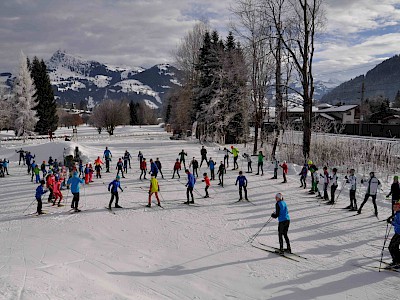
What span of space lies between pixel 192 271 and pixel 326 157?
717 inches

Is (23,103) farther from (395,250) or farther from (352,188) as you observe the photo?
(395,250)

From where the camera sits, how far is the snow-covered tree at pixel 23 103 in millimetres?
45616

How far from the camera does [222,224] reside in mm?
11641

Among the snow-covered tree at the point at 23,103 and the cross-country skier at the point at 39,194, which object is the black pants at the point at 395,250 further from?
the snow-covered tree at the point at 23,103

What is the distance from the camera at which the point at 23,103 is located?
151 ft

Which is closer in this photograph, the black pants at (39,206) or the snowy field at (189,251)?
the snowy field at (189,251)

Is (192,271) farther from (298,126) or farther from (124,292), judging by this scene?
(298,126)

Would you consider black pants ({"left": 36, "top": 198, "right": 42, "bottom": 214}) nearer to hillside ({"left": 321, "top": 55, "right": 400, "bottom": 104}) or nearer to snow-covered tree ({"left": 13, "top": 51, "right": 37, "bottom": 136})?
snow-covered tree ({"left": 13, "top": 51, "right": 37, "bottom": 136})

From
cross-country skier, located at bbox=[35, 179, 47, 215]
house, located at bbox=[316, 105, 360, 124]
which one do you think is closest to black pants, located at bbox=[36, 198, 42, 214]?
cross-country skier, located at bbox=[35, 179, 47, 215]

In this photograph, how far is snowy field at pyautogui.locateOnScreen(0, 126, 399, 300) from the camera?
7.02 metres

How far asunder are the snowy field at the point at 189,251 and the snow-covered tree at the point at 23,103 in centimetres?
3467

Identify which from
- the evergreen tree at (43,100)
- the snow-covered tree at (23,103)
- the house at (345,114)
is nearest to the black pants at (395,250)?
the snow-covered tree at (23,103)

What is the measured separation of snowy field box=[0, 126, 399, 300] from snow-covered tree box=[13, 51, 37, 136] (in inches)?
1365

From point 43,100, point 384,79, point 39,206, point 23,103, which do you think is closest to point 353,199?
point 39,206
